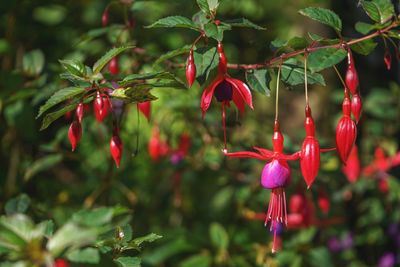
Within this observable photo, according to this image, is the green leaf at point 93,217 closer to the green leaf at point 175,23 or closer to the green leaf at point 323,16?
the green leaf at point 175,23

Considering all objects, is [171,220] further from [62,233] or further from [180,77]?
[62,233]

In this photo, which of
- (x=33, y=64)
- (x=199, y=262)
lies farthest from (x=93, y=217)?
(x=199, y=262)

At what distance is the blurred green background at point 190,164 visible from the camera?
158 centimetres

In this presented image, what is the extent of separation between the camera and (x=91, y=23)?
203cm

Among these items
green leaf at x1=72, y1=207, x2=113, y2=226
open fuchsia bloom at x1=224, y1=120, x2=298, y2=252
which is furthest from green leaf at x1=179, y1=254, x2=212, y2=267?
green leaf at x1=72, y1=207, x2=113, y2=226

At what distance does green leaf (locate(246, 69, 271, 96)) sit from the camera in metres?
0.96

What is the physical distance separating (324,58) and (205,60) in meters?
0.17

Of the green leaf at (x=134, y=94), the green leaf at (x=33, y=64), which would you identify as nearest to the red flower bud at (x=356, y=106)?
the green leaf at (x=134, y=94)

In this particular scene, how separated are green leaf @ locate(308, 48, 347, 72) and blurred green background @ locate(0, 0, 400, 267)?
459 millimetres

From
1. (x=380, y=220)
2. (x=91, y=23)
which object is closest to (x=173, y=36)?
(x=91, y=23)

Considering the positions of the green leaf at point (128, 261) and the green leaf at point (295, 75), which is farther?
the green leaf at point (295, 75)

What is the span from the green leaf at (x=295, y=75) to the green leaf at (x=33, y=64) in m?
0.62

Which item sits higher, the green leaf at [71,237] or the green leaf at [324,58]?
the green leaf at [324,58]

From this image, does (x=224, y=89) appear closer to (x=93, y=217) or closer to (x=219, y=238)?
(x=93, y=217)
